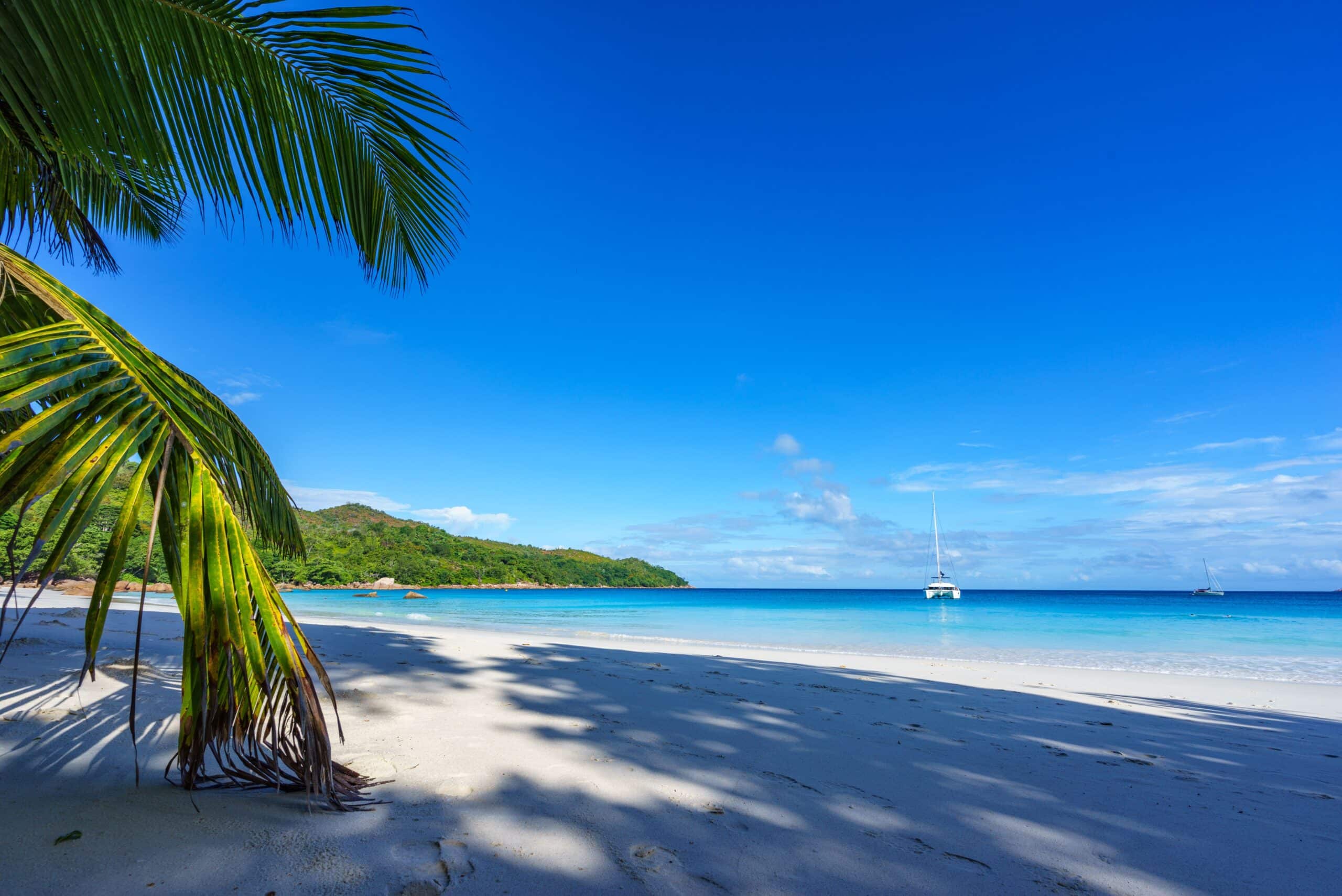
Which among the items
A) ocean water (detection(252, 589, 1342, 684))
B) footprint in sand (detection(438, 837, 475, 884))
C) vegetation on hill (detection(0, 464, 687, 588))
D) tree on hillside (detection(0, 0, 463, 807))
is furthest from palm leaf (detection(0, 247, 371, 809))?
vegetation on hill (detection(0, 464, 687, 588))

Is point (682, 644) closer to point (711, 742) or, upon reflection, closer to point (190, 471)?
point (711, 742)

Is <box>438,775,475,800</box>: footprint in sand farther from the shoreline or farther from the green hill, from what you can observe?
the green hill

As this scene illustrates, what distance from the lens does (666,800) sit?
8.64ft

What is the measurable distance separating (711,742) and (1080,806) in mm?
1828

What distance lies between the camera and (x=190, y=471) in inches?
56.3

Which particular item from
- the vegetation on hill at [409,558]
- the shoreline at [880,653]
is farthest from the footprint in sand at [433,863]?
the vegetation on hill at [409,558]

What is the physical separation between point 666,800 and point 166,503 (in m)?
2.14

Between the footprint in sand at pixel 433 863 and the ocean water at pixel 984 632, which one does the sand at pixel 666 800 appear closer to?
the footprint in sand at pixel 433 863

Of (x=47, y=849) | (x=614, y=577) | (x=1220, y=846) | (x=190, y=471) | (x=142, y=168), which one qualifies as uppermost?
(x=614, y=577)

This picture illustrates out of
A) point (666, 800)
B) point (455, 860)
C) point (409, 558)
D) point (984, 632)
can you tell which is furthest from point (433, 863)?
point (409, 558)

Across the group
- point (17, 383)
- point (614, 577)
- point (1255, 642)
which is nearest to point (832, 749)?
point (17, 383)

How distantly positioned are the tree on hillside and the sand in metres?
0.26

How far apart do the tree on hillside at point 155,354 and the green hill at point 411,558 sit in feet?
112

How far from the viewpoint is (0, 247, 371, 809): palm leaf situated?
1186 millimetres
